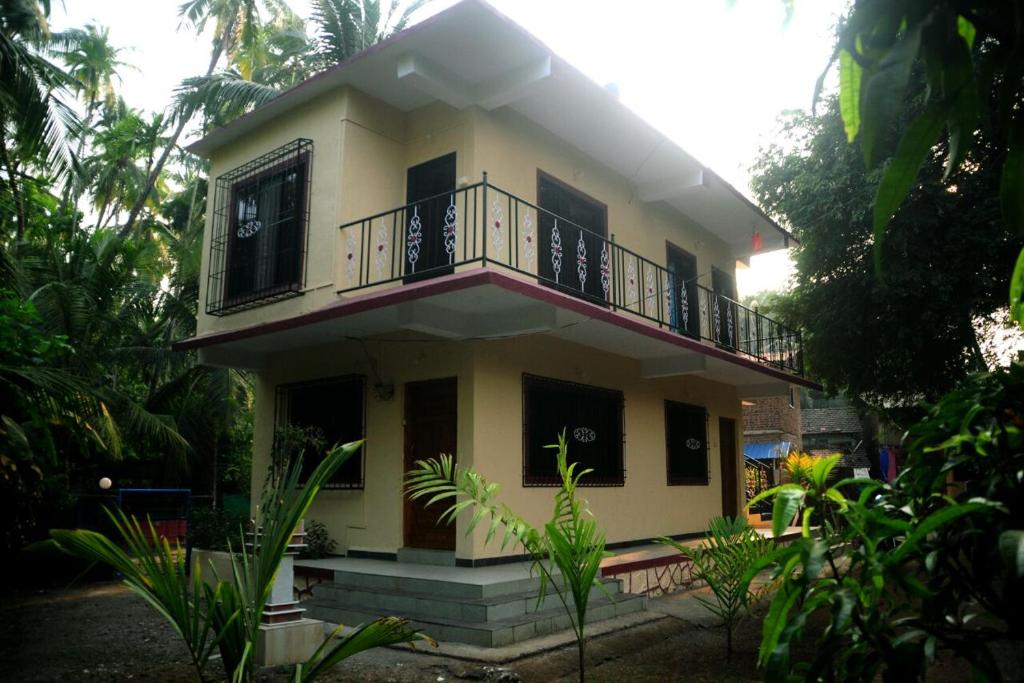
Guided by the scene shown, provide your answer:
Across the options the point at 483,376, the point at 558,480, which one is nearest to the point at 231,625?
the point at 483,376

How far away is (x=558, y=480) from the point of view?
10031mm

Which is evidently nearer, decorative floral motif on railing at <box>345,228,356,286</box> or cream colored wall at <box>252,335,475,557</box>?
cream colored wall at <box>252,335,475,557</box>

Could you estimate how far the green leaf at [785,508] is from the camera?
6.39ft

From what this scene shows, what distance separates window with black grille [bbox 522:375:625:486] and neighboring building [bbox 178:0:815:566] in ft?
0.10

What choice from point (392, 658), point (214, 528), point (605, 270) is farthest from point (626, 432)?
point (392, 658)

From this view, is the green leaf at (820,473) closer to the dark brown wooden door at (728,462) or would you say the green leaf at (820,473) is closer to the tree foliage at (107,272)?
the tree foliage at (107,272)

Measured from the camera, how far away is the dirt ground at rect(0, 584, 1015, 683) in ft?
18.7

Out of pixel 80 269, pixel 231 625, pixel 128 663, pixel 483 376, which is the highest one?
pixel 80 269

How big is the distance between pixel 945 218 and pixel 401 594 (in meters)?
9.58

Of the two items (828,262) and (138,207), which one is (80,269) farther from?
(828,262)

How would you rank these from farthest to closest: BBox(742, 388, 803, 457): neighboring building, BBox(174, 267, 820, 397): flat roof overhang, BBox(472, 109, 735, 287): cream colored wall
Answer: BBox(742, 388, 803, 457): neighboring building < BBox(472, 109, 735, 287): cream colored wall < BBox(174, 267, 820, 397): flat roof overhang

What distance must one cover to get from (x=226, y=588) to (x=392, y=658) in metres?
3.43

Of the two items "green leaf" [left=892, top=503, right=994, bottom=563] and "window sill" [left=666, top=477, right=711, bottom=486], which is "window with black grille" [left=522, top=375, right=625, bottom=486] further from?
"green leaf" [left=892, top=503, right=994, bottom=563]

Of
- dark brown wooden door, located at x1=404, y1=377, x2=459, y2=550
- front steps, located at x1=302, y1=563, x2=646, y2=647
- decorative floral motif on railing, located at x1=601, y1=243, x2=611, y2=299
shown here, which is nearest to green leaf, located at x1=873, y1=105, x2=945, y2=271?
front steps, located at x1=302, y1=563, x2=646, y2=647
